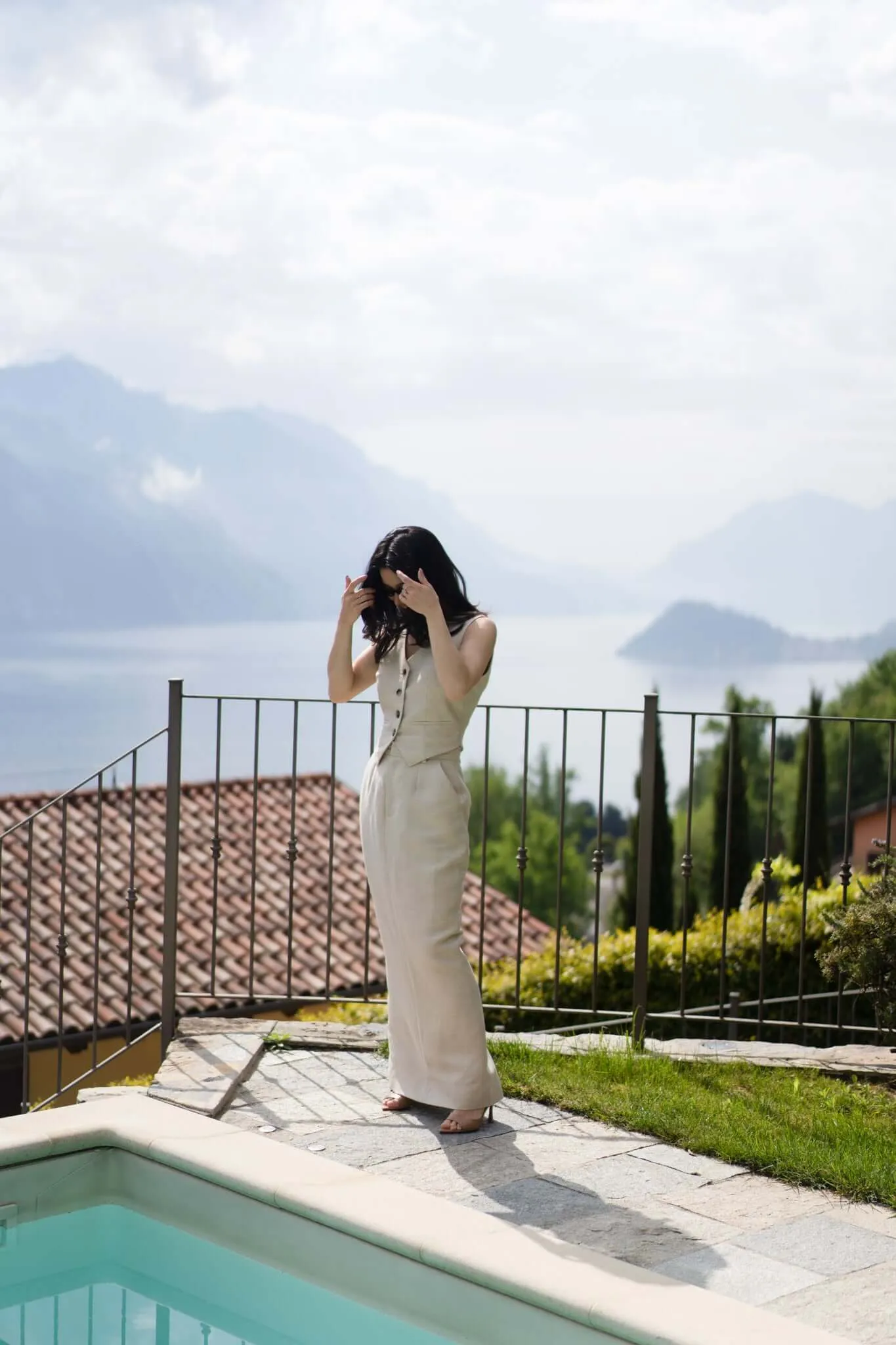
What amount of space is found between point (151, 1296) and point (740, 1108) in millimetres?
1487

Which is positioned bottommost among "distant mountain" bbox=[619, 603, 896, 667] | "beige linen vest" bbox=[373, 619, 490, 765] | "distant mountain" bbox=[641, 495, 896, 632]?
"beige linen vest" bbox=[373, 619, 490, 765]

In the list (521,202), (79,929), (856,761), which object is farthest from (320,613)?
(79,929)

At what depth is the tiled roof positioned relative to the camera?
1143 centimetres

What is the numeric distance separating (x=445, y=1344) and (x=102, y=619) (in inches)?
2551

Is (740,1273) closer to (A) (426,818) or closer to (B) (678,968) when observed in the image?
(A) (426,818)

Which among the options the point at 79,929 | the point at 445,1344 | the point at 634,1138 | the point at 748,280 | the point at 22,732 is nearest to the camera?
the point at 445,1344

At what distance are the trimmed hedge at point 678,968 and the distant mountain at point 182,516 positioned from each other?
190 ft

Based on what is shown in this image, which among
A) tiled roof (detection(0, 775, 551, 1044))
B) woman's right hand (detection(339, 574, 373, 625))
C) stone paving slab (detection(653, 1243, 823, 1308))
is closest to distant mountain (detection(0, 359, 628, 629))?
tiled roof (detection(0, 775, 551, 1044))

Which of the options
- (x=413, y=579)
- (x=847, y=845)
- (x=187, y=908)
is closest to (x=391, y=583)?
(x=413, y=579)

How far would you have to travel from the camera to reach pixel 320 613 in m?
69.7

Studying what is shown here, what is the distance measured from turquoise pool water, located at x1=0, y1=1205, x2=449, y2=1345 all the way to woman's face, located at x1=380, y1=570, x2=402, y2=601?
1.54 m

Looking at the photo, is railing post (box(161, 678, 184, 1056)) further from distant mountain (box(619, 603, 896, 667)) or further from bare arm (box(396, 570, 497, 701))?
distant mountain (box(619, 603, 896, 667))

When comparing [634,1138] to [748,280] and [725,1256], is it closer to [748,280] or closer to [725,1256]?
[725,1256]

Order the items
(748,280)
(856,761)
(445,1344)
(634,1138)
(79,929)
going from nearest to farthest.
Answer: (445,1344), (634,1138), (79,929), (856,761), (748,280)
